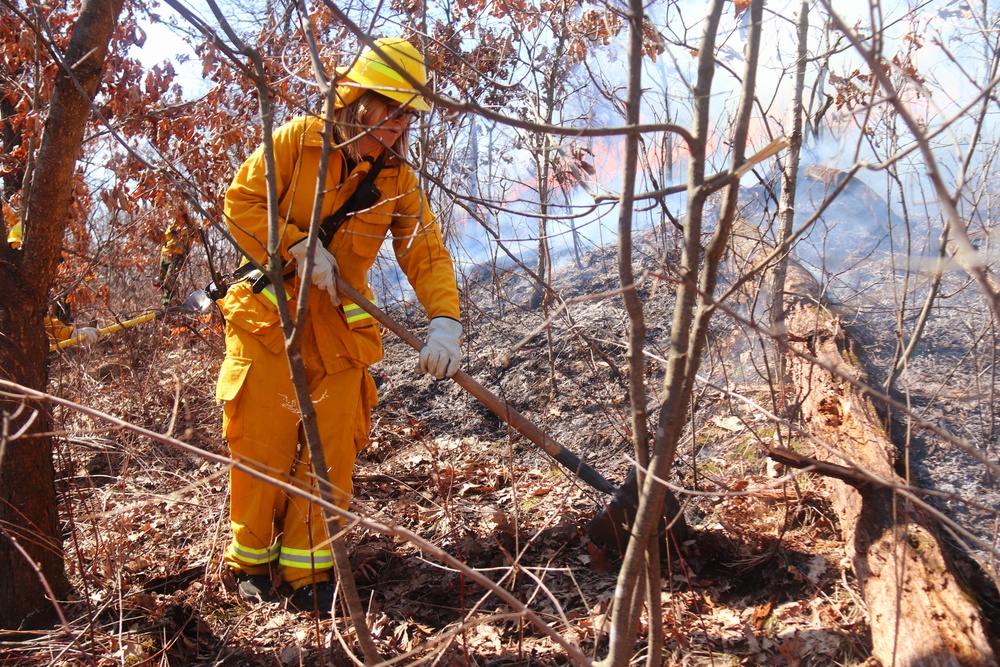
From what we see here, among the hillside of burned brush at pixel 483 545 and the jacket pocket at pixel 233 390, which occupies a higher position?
the jacket pocket at pixel 233 390

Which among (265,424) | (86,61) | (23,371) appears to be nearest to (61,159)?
(86,61)

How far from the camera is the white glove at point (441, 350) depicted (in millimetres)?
3010

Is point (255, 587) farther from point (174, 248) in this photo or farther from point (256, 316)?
point (174, 248)

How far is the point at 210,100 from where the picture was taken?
210 inches

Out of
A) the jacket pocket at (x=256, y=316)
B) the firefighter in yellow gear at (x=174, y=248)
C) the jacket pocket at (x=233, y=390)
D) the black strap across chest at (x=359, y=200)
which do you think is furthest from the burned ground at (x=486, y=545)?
the firefighter in yellow gear at (x=174, y=248)

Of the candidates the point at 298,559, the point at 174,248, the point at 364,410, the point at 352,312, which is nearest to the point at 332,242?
the point at 352,312

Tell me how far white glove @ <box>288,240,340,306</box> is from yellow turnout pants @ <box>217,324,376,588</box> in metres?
0.22

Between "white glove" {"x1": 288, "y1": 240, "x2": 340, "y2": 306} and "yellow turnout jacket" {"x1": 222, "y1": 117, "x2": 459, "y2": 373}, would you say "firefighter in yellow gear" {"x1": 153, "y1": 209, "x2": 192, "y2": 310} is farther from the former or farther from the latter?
"white glove" {"x1": 288, "y1": 240, "x2": 340, "y2": 306}

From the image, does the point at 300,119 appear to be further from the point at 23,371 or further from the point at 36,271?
the point at 23,371

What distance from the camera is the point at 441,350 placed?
3035 mm

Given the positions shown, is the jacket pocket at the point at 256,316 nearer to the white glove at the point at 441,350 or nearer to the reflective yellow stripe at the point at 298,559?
the white glove at the point at 441,350

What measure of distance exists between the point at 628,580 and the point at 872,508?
1560mm

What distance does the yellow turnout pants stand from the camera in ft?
9.84

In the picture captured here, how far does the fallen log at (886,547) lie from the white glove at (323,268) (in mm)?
1889
